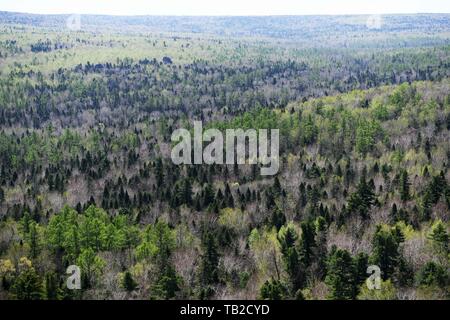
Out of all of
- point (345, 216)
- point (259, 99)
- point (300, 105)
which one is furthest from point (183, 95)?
point (345, 216)

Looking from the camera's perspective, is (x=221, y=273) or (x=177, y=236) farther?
(x=177, y=236)

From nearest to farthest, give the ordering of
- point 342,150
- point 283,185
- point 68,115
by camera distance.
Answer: point 283,185 < point 342,150 < point 68,115

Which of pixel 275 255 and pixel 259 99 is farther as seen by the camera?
pixel 259 99

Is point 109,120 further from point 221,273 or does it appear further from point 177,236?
point 221,273

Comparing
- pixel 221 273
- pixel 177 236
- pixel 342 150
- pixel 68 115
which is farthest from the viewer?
pixel 68 115

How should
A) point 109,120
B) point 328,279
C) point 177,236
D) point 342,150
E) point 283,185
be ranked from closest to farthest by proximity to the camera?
1. point 328,279
2. point 177,236
3. point 283,185
4. point 342,150
5. point 109,120

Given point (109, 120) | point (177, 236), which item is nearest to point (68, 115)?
point (109, 120)

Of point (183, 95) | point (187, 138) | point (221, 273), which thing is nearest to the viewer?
point (221, 273)

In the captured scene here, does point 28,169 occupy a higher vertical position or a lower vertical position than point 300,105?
lower

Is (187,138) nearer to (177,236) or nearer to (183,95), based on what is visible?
(177,236)
